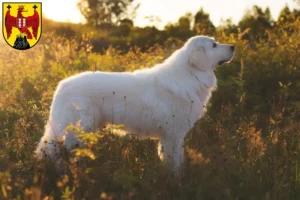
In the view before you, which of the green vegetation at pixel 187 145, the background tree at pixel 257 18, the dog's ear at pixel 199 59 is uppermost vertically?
the background tree at pixel 257 18

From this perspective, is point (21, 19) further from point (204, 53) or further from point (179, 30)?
point (179, 30)

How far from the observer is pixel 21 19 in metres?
8.35

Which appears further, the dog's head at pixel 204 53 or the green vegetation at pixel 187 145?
the dog's head at pixel 204 53

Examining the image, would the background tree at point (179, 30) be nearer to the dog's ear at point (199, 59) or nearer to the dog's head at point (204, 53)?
the dog's head at point (204, 53)

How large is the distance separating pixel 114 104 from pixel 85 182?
131 centimetres

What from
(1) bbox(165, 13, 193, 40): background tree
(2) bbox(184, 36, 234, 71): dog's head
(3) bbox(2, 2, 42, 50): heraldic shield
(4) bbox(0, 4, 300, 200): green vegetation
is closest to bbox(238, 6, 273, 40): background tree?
(1) bbox(165, 13, 193, 40): background tree

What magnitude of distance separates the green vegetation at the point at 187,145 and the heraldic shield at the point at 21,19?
3.00 ft

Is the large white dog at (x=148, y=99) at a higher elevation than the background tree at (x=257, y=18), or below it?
below

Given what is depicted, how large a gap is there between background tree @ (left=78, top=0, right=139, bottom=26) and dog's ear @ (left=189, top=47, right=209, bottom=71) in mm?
29012

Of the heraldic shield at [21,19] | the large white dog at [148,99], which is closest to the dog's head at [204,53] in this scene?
the large white dog at [148,99]

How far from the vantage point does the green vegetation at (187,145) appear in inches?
143

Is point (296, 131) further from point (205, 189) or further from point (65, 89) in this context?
point (65, 89)

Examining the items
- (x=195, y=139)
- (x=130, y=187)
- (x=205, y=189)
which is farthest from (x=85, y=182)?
(x=195, y=139)

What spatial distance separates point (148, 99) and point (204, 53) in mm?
958
